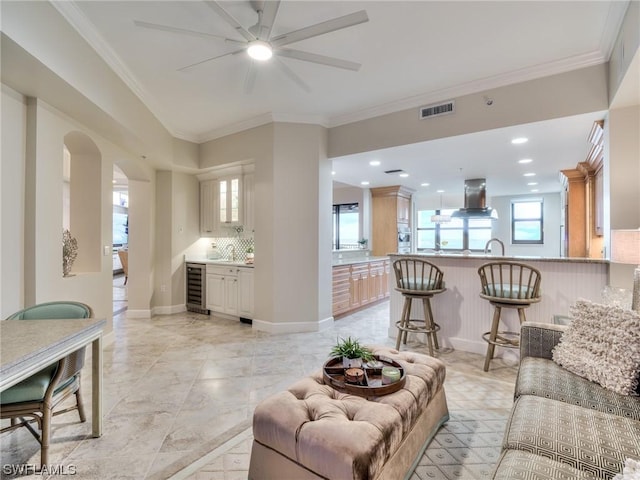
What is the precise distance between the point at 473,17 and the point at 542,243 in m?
8.29

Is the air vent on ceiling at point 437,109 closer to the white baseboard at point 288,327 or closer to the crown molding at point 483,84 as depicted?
the crown molding at point 483,84

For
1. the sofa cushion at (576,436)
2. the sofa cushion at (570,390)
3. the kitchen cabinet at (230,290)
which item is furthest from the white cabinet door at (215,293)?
the sofa cushion at (576,436)

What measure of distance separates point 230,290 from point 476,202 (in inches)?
189

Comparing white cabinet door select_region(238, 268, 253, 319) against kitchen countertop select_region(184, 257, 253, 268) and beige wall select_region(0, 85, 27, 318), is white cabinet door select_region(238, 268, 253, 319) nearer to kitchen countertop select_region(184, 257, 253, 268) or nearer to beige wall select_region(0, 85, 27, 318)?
kitchen countertop select_region(184, 257, 253, 268)

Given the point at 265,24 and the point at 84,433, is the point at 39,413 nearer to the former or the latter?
the point at 84,433

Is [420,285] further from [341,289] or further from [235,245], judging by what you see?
[235,245]

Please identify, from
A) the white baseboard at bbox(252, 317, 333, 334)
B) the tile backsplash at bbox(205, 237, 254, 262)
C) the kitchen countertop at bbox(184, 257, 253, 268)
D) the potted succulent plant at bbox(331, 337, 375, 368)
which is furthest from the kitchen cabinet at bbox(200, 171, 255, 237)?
the potted succulent plant at bbox(331, 337, 375, 368)

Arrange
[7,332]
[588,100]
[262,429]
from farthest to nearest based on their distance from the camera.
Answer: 1. [588,100]
2. [7,332]
3. [262,429]

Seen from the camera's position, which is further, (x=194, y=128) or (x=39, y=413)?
(x=194, y=128)

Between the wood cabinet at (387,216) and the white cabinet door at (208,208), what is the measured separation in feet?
12.1

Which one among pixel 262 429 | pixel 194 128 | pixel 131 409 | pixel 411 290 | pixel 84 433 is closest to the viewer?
pixel 262 429

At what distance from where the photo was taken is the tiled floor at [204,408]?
6.00ft

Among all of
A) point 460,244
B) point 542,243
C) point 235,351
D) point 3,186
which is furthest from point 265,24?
point 542,243

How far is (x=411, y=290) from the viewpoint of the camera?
3504mm
